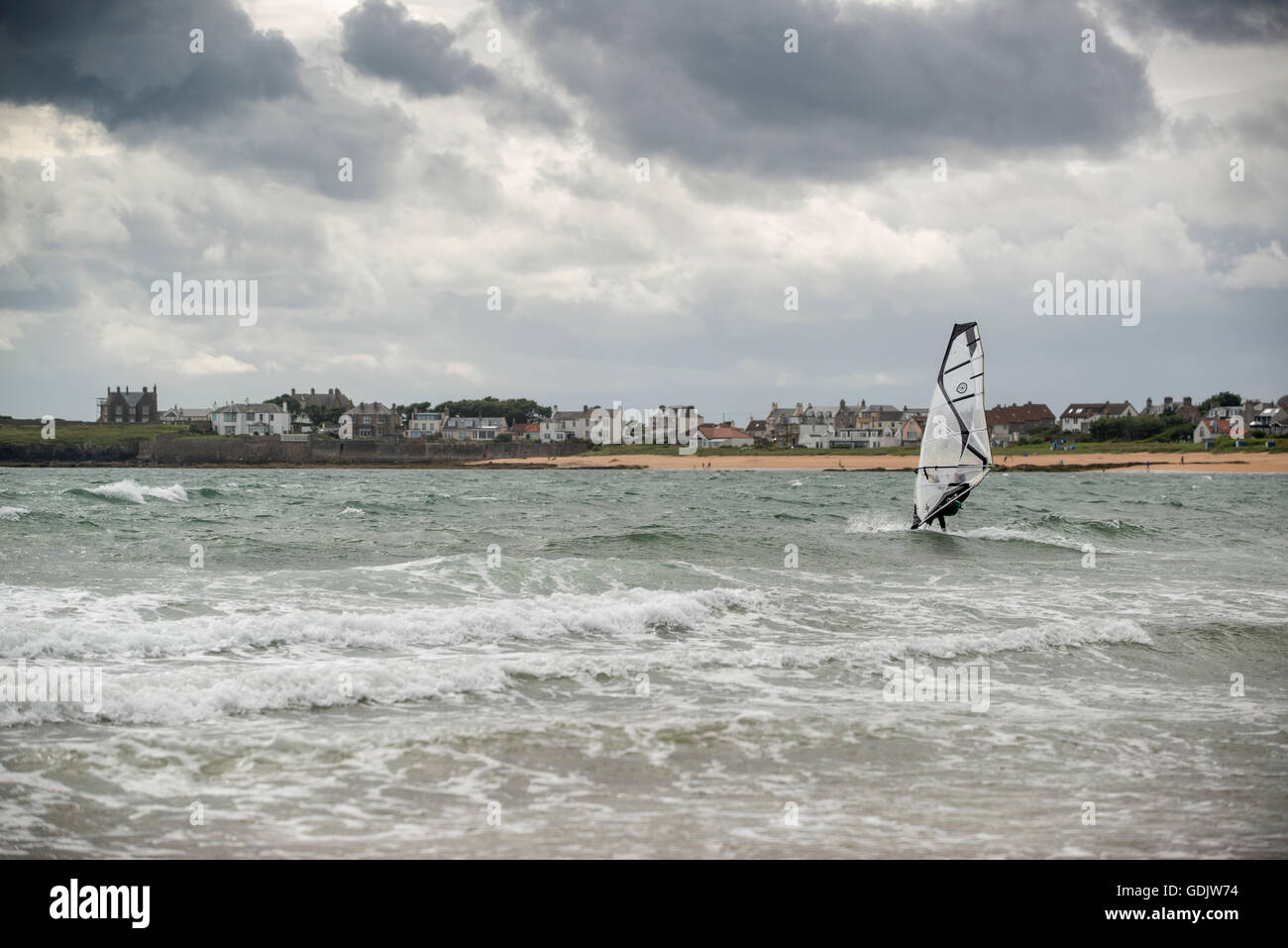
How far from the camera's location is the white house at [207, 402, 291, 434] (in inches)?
5394

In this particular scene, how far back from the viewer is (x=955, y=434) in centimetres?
2386

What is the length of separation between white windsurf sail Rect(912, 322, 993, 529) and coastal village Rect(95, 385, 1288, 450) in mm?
97180

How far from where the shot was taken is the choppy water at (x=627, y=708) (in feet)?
17.0

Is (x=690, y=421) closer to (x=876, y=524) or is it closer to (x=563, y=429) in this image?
(x=563, y=429)

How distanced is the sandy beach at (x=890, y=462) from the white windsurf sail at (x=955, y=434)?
6056 centimetres

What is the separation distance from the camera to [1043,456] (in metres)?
102

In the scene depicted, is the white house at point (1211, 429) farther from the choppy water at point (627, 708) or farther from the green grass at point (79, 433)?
the green grass at point (79, 433)

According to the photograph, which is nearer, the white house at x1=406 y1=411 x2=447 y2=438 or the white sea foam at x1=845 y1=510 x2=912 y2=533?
the white sea foam at x1=845 y1=510 x2=912 y2=533

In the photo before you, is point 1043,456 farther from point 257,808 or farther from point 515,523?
point 257,808

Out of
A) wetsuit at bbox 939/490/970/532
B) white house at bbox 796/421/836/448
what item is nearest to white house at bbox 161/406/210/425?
white house at bbox 796/421/836/448

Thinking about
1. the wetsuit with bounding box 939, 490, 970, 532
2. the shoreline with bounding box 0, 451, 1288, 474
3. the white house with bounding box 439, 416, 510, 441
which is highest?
the white house with bounding box 439, 416, 510, 441

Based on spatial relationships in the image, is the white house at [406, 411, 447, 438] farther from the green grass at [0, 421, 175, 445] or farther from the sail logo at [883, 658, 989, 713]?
the sail logo at [883, 658, 989, 713]
